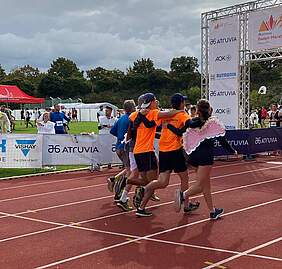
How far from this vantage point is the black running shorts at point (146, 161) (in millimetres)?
8141

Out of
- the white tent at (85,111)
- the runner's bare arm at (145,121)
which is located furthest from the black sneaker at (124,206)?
the white tent at (85,111)

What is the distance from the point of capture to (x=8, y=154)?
1470 centimetres

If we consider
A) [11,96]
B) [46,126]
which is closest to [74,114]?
[11,96]

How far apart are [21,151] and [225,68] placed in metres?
9.10

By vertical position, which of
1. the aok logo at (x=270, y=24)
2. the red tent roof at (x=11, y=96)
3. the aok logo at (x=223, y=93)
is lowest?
the aok logo at (x=223, y=93)

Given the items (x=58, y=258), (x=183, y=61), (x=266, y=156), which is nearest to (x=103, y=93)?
(x=183, y=61)

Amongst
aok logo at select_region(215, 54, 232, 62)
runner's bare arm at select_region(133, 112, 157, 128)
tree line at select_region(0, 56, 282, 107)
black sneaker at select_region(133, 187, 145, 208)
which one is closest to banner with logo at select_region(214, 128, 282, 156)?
aok logo at select_region(215, 54, 232, 62)

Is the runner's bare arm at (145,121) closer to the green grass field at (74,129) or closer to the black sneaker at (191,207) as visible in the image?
the black sneaker at (191,207)

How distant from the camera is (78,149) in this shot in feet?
49.4

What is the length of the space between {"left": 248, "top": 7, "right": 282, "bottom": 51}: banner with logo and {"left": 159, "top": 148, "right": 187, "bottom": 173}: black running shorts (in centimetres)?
1184

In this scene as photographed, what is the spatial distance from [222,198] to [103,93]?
8340 cm

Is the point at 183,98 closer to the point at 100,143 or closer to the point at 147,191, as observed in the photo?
the point at 147,191

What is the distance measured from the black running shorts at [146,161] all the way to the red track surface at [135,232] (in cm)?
79

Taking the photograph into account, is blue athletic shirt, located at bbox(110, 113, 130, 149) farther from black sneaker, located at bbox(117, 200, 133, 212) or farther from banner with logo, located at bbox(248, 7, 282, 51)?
banner with logo, located at bbox(248, 7, 282, 51)
